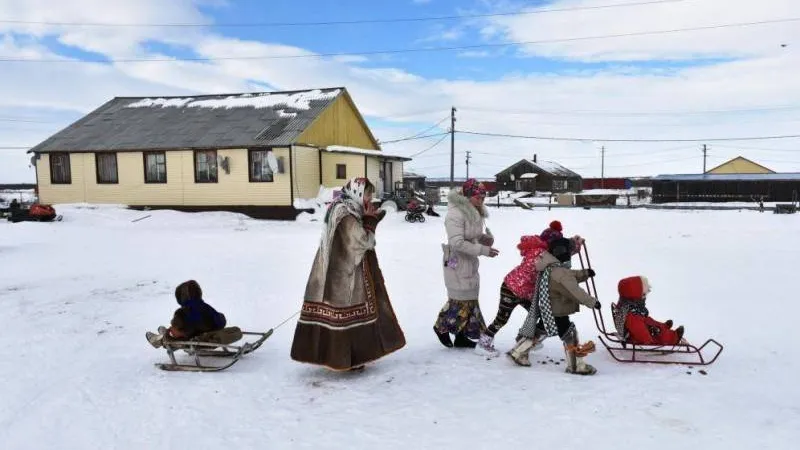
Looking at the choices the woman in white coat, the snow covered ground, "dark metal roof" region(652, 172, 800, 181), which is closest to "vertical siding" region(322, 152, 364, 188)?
the snow covered ground

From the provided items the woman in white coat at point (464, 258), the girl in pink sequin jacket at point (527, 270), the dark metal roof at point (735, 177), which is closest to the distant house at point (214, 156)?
the woman in white coat at point (464, 258)

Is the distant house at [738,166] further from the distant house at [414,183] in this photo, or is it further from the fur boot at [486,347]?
the fur boot at [486,347]

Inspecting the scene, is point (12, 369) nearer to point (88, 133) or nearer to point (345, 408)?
point (345, 408)

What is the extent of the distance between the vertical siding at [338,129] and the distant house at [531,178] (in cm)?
2604

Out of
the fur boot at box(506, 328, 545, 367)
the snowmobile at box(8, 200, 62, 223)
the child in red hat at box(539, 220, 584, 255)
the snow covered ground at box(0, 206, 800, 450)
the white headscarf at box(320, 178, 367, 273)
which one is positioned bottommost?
the snow covered ground at box(0, 206, 800, 450)

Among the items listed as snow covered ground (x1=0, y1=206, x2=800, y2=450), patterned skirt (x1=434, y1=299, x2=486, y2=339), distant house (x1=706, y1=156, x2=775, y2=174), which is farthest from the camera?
distant house (x1=706, y1=156, x2=775, y2=174)

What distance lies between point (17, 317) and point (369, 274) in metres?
5.13

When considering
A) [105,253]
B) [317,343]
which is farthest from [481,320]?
[105,253]

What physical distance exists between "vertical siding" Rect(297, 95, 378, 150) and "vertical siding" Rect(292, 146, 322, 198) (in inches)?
16.9

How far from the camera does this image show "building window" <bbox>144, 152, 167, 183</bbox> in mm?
22453

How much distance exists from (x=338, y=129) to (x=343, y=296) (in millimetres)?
21109

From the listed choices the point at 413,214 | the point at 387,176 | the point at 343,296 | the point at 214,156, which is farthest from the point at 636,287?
the point at 387,176

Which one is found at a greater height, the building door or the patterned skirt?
the building door

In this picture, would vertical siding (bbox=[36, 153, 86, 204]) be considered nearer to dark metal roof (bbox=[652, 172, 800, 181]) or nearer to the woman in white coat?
the woman in white coat
